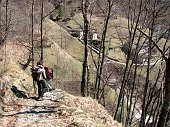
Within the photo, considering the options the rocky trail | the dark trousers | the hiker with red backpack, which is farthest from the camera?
the hiker with red backpack

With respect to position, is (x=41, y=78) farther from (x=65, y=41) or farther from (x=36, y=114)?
(x=65, y=41)

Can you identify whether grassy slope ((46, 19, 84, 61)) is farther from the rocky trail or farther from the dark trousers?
the rocky trail

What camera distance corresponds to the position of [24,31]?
161 ft

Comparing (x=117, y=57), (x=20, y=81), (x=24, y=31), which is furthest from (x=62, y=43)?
(x=20, y=81)

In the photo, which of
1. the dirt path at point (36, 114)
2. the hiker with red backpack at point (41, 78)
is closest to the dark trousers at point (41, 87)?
the hiker with red backpack at point (41, 78)

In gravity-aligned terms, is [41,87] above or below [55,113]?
above

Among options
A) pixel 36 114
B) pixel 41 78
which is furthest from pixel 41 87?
pixel 36 114

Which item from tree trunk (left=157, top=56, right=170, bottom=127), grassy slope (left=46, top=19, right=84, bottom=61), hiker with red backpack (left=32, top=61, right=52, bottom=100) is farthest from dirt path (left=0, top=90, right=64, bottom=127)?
grassy slope (left=46, top=19, right=84, bottom=61)

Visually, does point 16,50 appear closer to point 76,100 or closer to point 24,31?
point 24,31

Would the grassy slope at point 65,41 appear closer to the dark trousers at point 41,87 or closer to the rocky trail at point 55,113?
the dark trousers at point 41,87

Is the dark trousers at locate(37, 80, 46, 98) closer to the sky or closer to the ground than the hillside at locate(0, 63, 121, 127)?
closer to the sky

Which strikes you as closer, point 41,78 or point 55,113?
point 55,113

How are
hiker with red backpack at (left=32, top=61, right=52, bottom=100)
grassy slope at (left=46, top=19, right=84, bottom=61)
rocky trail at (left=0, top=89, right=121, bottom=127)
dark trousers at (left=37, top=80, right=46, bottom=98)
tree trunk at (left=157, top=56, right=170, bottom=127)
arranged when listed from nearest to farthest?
tree trunk at (left=157, top=56, right=170, bottom=127) → rocky trail at (left=0, top=89, right=121, bottom=127) → dark trousers at (left=37, top=80, right=46, bottom=98) → hiker with red backpack at (left=32, top=61, right=52, bottom=100) → grassy slope at (left=46, top=19, right=84, bottom=61)

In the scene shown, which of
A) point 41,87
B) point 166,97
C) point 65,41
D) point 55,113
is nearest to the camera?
point 166,97
